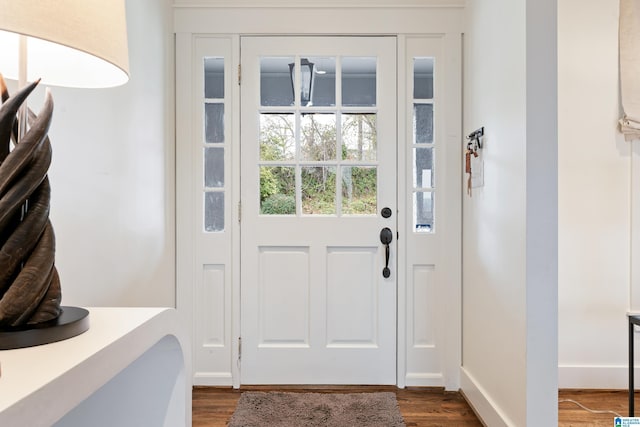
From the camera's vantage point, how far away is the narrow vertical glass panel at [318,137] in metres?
2.29

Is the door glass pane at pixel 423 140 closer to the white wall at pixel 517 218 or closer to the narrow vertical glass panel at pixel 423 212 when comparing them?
the narrow vertical glass panel at pixel 423 212

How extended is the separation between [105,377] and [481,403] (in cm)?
179

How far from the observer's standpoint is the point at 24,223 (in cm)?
70

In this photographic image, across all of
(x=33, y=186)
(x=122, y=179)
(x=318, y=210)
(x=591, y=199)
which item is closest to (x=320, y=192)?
(x=318, y=210)

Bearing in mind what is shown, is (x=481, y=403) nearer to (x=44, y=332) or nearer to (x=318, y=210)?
(x=318, y=210)

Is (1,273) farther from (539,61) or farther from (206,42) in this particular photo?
(206,42)

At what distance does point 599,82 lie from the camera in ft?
7.46

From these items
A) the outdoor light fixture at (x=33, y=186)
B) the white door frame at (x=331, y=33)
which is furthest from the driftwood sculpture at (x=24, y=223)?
the white door frame at (x=331, y=33)

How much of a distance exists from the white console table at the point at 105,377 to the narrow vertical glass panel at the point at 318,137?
147 cm

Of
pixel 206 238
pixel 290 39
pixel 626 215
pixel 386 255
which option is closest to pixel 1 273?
pixel 206 238

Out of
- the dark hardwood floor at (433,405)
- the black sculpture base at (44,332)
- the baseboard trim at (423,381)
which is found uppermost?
the black sculpture base at (44,332)

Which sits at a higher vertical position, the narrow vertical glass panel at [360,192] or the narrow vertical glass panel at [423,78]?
the narrow vertical glass panel at [423,78]

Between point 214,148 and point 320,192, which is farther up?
point 214,148

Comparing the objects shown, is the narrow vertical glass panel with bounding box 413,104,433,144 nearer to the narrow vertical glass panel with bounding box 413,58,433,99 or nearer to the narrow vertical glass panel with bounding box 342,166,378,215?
the narrow vertical glass panel with bounding box 413,58,433,99
